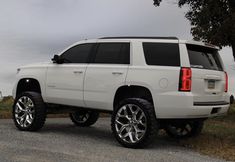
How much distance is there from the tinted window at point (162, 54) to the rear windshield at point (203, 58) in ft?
0.95

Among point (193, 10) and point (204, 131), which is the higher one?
point (193, 10)

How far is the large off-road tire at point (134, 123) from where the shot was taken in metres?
7.93

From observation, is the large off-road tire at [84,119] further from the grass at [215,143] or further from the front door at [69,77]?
the grass at [215,143]

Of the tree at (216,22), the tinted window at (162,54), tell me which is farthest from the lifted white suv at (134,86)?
the tree at (216,22)

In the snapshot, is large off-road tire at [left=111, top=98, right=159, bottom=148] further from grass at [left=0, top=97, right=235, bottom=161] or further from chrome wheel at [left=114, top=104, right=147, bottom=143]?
grass at [left=0, top=97, right=235, bottom=161]

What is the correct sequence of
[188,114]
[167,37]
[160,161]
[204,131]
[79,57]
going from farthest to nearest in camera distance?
[204,131] → [79,57] → [167,37] → [188,114] → [160,161]

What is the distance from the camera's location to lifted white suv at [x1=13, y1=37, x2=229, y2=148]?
26.0 ft

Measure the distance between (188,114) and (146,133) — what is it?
0.82m

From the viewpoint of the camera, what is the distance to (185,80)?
7809 millimetres

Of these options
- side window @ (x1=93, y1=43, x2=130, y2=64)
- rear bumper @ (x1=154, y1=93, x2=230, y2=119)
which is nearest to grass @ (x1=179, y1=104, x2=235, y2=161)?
rear bumper @ (x1=154, y1=93, x2=230, y2=119)

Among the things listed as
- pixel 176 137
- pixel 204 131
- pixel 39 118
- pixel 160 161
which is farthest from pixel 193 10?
pixel 160 161

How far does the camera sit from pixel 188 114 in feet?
25.8

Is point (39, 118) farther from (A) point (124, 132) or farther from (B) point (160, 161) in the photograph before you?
(B) point (160, 161)

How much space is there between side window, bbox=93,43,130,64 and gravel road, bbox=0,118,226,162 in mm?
1645
